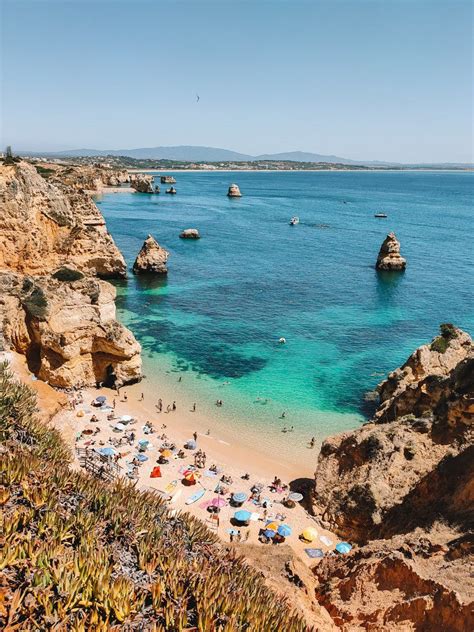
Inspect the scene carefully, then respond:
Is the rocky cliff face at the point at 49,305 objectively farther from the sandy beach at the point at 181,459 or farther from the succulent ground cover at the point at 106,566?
the succulent ground cover at the point at 106,566

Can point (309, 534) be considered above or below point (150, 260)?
below

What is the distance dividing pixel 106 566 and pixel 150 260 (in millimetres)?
55610

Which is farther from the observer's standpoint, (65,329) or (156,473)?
(65,329)

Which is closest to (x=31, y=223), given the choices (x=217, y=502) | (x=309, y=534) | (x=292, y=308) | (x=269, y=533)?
(x=217, y=502)

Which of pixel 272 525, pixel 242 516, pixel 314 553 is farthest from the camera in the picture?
pixel 242 516

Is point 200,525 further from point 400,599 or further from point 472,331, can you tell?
point 472,331

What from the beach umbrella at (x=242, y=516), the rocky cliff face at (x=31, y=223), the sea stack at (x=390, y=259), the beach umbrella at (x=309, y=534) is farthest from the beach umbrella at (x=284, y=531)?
the sea stack at (x=390, y=259)

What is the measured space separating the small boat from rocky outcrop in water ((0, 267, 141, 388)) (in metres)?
12.2

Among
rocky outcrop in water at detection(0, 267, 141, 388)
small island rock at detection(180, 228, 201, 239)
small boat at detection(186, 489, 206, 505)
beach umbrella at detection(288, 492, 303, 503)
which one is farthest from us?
small island rock at detection(180, 228, 201, 239)

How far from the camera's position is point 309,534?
2052 centimetres

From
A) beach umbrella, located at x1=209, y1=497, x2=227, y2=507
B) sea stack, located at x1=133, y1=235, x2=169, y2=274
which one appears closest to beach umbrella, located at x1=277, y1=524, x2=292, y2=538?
beach umbrella, located at x1=209, y1=497, x2=227, y2=507

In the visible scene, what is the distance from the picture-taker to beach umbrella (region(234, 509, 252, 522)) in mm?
A: 21688

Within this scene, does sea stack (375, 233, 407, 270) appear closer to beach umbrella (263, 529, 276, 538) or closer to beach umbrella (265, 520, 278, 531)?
beach umbrella (265, 520, 278, 531)

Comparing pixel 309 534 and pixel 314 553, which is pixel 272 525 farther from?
pixel 314 553
